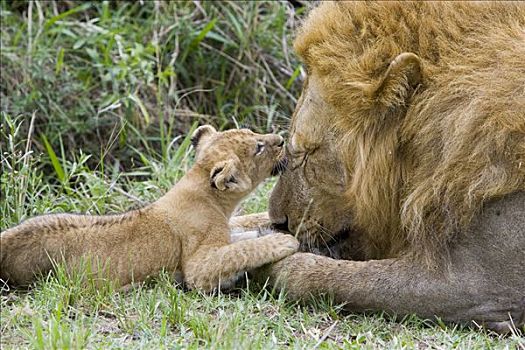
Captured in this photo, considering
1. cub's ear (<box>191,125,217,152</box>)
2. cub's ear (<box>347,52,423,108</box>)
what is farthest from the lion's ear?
cub's ear (<box>191,125,217,152</box>)

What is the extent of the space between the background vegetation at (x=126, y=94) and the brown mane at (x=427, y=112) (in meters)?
0.50

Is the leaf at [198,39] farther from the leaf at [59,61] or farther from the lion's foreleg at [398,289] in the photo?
the lion's foreleg at [398,289]

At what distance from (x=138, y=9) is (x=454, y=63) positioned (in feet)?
13.7

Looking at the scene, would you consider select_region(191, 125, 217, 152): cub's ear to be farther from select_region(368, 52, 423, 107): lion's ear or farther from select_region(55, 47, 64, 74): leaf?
select_region(55, 47, 64, 74): leaf

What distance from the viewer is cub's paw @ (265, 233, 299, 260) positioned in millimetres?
4363

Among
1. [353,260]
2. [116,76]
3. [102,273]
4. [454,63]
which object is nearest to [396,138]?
[454,63]

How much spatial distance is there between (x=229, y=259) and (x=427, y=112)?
0.97m

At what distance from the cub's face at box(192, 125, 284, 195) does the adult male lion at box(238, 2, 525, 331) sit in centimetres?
25

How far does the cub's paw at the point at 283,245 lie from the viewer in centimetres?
436

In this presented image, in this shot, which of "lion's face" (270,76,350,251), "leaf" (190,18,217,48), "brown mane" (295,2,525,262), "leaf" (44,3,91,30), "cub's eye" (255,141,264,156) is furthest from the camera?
"leaf" (190,18,217,48)

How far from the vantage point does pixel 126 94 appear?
277 inches

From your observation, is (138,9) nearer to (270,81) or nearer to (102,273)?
(270,81)

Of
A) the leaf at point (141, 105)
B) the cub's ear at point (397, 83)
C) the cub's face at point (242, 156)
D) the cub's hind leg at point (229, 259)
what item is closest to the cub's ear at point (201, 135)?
the cub's face at point (242, 156)

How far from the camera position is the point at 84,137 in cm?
713
